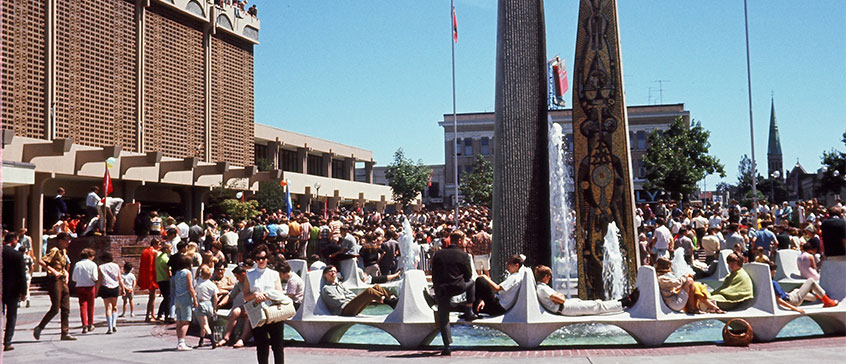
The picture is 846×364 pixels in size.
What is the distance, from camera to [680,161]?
178 feet

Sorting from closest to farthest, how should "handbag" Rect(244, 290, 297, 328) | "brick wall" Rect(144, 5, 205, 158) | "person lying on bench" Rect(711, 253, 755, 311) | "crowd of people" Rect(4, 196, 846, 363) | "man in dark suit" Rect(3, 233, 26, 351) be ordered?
"handbag" Rect(244, 290, 297, 328), "crowd of people" Rect(4, 196, 846, 363), "person lying on bench" Rect(711, 253, 755, 311), "man in dark suit" Rect(3, 233, 26, 351), "brick wall" Rect(144, 5, 205, 158)

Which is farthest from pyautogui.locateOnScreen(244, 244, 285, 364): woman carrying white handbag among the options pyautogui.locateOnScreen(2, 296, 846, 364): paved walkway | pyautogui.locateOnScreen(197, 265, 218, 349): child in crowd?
pyautogui.locateOnScreen(197, 265, 218, 349): child in crowd

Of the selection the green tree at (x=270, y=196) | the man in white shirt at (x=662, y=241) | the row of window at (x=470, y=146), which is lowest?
the man in white shirt at (x=662, y=241)

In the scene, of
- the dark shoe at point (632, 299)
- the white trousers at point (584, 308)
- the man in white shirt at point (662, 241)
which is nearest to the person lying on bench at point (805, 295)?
the dark shoe at point (632, 299)

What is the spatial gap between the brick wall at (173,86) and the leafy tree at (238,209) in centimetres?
338

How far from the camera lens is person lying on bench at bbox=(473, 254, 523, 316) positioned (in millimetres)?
9898

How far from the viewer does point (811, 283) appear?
413 inches

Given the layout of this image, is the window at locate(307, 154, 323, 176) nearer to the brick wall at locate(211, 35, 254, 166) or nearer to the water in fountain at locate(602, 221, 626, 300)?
the brick wall at locate(211, 35, 254, 166)

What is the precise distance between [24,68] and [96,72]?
14.8 ft

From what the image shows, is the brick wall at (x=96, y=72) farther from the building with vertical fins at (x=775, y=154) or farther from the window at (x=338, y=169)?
the building with vertical fins at (x=775, y=154)

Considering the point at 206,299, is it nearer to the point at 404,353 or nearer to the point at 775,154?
the point at 404,353

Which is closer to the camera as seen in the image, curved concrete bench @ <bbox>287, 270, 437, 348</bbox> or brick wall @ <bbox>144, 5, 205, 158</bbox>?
curved concrete bench @ <bbox>287, 270, 437, 348</bbox>

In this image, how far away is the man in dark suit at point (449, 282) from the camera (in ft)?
30.5

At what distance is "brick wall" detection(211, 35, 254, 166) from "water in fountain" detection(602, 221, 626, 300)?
3384 centimetres
